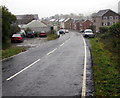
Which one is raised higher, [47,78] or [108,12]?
[108,12]

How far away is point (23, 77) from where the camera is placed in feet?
34.1

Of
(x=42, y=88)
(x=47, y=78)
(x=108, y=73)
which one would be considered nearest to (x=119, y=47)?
(x=108, y=73)

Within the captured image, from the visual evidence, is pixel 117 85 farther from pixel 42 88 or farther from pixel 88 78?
pixel 42 88

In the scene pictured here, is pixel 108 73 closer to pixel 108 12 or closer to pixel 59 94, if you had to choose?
pixel 59 94

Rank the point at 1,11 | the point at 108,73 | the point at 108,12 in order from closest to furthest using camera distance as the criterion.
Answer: the point at 108,73 → the point at 1,11 → the point at 108,12

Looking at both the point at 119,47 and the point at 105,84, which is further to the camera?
the point at 119,47

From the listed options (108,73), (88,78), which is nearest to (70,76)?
(88,78)

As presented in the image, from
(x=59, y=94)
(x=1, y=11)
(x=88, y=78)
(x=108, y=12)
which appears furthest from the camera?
(x=108, y=12)

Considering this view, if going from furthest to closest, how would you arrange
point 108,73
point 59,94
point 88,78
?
point 108,73 → point 88,78 → point 59,94

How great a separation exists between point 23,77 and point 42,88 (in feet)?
7.33

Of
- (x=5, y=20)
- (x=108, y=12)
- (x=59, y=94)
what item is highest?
(x=108, y=12)

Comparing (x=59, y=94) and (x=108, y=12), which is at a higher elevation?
(x=108, y=12)

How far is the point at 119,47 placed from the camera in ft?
64.0

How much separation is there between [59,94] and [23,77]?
328cm
